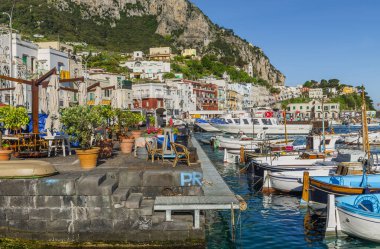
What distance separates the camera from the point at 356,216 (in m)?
14.0

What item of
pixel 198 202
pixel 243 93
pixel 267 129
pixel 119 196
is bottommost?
pixel 198 202

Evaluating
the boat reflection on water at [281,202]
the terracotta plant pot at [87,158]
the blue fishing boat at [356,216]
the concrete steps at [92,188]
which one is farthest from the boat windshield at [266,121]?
the concrete steps at [92,188]

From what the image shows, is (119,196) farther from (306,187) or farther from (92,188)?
(306,187)

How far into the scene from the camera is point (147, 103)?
8512 centimetres

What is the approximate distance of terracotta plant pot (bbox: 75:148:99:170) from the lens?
14.8 meters

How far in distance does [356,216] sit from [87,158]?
10.00 meters

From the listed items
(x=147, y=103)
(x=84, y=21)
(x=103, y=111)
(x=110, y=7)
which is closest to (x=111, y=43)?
(x=84, y=21)

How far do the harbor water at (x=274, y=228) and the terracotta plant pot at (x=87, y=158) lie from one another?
16.7ft

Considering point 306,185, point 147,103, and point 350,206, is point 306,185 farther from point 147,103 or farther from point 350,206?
point 147,103

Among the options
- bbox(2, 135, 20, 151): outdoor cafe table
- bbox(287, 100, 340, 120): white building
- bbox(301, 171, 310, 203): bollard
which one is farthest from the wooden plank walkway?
bbox(287, 100, 340, 120): white building

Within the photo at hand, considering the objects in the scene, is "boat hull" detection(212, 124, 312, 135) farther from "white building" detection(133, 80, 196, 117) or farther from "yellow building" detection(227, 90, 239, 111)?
"yellow building" detection(227, 90, 239, 111)

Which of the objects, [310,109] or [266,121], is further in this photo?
[310,109]

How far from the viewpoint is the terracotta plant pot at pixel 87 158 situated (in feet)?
48.6

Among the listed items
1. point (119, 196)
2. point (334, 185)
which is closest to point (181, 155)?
point (119, 196)
